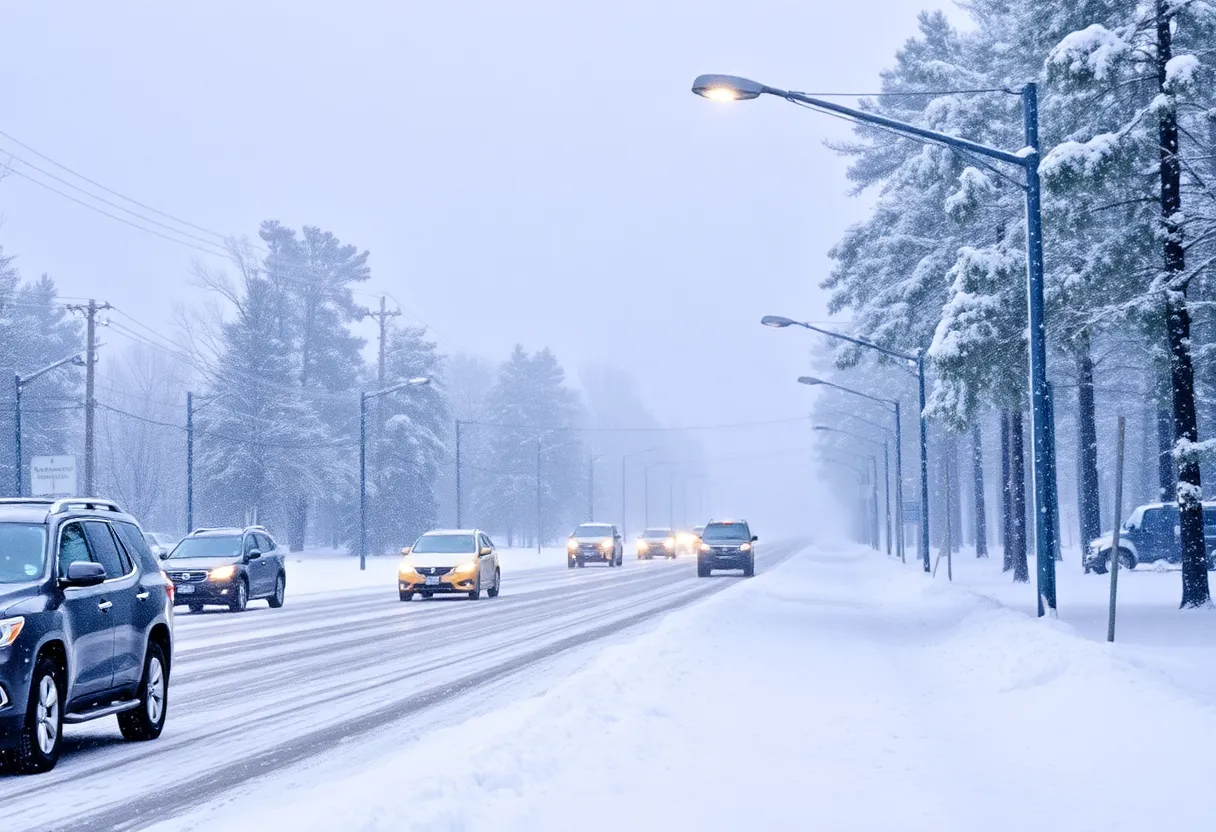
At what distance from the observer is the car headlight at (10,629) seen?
9445mm

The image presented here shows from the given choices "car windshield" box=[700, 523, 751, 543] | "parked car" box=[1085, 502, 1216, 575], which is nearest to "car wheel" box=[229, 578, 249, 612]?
"car windshield" box=[700, 523, 751, 543]

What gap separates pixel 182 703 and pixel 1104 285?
19243 millimetres

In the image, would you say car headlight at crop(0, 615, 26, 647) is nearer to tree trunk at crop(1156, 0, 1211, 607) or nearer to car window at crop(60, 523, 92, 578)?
car window at crop(60, 523, 92, 578)

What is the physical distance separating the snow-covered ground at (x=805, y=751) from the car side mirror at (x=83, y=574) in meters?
1.96

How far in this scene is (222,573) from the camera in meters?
31.5

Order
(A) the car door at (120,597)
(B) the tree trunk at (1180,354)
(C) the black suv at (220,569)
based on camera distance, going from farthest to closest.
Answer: (C) the black suv at (220,569), (B) the tree trunk at (1180,354), (A) the car door at (120,597)

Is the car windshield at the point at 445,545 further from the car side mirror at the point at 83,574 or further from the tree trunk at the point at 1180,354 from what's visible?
the car side mirror at the point at 83,574

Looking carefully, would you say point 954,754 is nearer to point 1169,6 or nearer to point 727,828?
point 727,828

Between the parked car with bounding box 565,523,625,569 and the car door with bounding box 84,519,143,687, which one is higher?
the car door with bounding box 84,519,143,687

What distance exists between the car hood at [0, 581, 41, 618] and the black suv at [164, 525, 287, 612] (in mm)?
21707

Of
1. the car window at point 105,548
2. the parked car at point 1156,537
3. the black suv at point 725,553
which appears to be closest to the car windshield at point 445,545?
the black suv at point 725,553

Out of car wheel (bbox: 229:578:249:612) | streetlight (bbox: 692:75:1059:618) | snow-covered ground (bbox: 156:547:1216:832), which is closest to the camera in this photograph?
snow-covered ground (bbox: 156:547:1216:832)

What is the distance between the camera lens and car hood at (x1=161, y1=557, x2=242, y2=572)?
31391 millimetres

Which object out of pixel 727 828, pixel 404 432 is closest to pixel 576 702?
pixel 727 828
